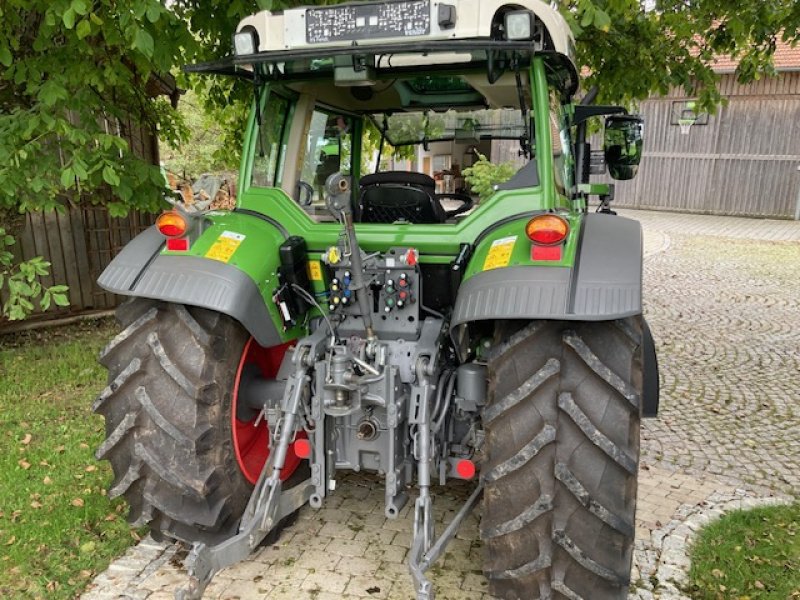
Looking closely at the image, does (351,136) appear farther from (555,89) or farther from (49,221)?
(49,221)

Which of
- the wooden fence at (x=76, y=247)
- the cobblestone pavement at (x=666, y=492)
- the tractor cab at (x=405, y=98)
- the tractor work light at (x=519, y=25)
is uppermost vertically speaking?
the tractor work light at (x=519, y=25)

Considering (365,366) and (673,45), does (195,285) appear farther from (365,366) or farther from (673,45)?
(673,45)

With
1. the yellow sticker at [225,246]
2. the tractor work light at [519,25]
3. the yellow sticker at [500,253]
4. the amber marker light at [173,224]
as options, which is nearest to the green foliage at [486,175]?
the yellow sticker at [500,253]

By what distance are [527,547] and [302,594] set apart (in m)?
1.12

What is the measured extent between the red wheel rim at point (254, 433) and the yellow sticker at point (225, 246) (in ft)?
1.40

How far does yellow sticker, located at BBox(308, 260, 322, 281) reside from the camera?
125 inches

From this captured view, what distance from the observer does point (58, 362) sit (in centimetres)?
619

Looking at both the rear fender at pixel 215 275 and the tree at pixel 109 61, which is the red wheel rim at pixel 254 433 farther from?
the tree at pixel 109 61

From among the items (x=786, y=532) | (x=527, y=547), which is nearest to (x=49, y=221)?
(x=527, y=547)

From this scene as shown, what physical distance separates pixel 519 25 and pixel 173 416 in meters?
2.06

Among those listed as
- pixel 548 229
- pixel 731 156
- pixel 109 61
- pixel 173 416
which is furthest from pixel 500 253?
pixel 731 156

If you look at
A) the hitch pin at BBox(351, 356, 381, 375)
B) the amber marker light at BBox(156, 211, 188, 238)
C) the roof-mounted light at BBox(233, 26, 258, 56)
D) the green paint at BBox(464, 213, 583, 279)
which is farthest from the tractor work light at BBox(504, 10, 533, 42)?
the amber marker light at BBox(156, 211, 188, 238)

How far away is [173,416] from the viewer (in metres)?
2.75

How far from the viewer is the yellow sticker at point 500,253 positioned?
2568 mm
